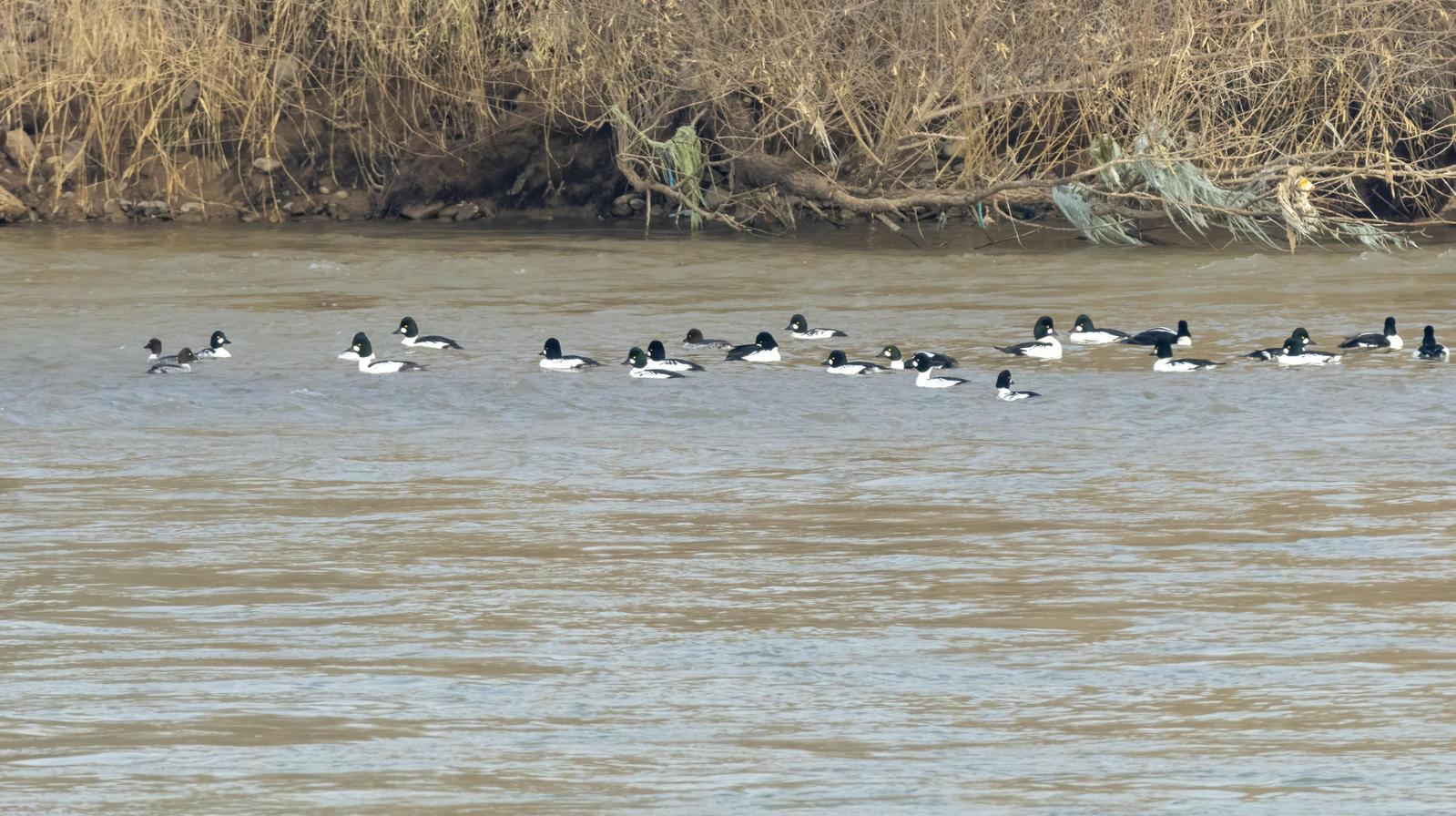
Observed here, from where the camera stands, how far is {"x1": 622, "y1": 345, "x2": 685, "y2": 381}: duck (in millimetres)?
15055

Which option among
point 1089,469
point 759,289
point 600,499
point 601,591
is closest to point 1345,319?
point 759,289

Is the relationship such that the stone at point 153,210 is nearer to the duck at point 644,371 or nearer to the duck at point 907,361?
the duck at point 644,371

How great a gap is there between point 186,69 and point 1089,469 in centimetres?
1491

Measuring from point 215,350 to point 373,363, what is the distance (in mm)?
1295

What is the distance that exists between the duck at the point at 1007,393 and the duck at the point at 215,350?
213 inches

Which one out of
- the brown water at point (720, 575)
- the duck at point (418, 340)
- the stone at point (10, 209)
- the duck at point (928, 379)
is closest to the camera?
the brown water at point (720, 575)

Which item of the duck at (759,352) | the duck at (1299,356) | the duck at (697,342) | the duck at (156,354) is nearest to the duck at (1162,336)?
the duck at (1299,356)

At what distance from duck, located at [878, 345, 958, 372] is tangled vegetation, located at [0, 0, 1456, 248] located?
5595 millimetres

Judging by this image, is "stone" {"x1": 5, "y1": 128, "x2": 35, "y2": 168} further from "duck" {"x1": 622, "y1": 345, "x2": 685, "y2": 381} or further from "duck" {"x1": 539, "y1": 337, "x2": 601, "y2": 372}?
"duck" {"x1": 622, "y1": 345, "x2": 685, "y2": 381}

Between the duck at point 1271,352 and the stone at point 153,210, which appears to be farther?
the stone at point 153,210

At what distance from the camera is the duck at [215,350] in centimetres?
1588

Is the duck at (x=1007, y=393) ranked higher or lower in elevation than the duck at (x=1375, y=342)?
lower

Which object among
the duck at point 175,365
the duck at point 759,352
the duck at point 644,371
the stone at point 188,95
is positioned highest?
→ the stone at point 188,95

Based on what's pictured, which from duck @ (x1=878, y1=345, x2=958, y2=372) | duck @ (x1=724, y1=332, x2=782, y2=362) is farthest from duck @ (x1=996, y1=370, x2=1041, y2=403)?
duck @ (x1=724, y1=332, x2=782, y2=362)
